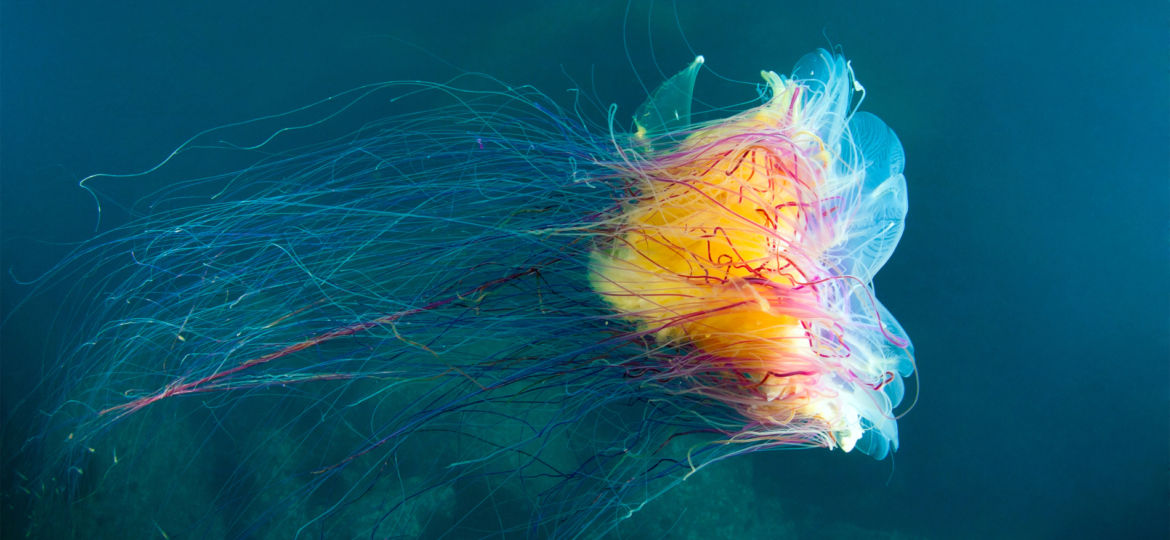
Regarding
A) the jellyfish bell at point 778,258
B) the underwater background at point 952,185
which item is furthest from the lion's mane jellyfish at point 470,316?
the underwater background at point 952,185

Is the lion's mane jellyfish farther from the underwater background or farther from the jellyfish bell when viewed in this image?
the underwater background

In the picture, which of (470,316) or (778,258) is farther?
(470,316)

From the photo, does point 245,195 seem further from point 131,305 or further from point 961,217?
point 961,217

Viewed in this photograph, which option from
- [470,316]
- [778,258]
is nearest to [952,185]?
[778,258]

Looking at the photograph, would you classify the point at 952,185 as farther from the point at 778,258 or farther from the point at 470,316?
the point at 470,316

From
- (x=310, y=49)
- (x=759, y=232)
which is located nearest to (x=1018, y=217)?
(x=759, y=232)

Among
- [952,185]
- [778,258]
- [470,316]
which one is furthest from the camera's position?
[952,185]

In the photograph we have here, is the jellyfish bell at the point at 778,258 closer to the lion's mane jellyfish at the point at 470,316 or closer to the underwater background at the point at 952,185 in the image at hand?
the lion's mane jellyfish at the point at 470,316
